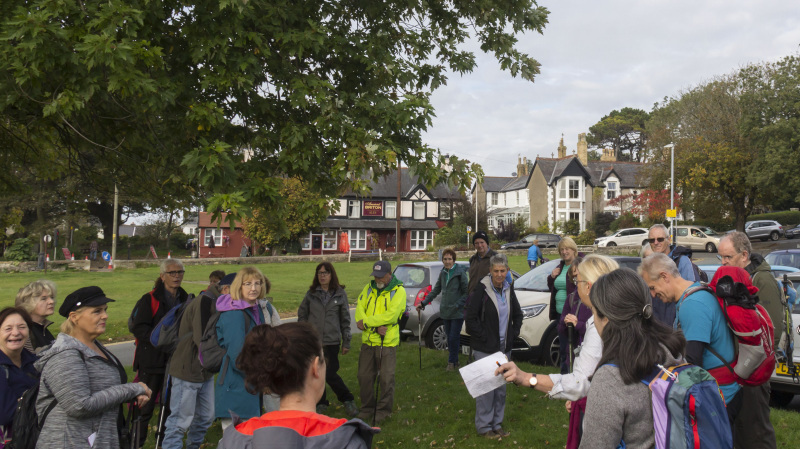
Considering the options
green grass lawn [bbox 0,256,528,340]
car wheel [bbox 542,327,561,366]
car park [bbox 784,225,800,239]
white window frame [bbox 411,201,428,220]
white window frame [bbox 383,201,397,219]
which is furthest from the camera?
white window frame [bbox 411,201,428,220]

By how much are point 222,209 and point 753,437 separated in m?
4.48

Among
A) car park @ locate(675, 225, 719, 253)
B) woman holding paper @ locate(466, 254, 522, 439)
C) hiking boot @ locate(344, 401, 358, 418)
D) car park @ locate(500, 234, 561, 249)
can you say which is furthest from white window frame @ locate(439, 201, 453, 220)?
woman holding paper @ locate(466, 254, 522, 439)

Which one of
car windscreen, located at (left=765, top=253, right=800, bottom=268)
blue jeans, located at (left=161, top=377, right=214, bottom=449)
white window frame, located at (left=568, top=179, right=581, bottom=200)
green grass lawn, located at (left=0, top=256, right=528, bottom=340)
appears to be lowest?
green grass lawn, located at (left=0, top=256, right=528, bottom=340)

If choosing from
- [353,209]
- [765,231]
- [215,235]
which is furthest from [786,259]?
[215,235]

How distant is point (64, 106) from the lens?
5.48 m

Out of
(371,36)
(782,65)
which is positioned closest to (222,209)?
(371,36)

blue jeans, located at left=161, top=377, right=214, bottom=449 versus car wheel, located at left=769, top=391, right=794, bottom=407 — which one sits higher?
blue jeans, located at left=161, top=377, right=214, bottom=449

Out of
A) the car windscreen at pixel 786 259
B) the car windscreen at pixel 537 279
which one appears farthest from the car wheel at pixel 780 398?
the car windscreen at pixel 786 259

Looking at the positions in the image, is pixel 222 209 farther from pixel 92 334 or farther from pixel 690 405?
pixel 690 405

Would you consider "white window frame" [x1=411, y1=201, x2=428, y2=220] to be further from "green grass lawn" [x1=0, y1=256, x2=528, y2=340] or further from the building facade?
"green grass lawn" [x1=0, y1=256, x2=528, y2=340]

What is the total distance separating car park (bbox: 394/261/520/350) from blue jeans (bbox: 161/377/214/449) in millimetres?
5218

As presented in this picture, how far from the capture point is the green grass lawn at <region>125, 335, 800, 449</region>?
6.31m

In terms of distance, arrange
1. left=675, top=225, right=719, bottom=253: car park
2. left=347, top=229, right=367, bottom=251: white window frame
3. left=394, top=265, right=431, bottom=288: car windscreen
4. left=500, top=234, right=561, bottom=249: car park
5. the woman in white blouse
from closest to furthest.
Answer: the woman in white blouse
left=394, top=265, right=431, bottom=288: car windscreen
left=675, top=225, right=719, bottom=253: car park
left=500, top=234, right=561, bottom=249: car park
left=347, top=229, right=367, bottom=251: white window frame

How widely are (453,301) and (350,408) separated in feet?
9.59
